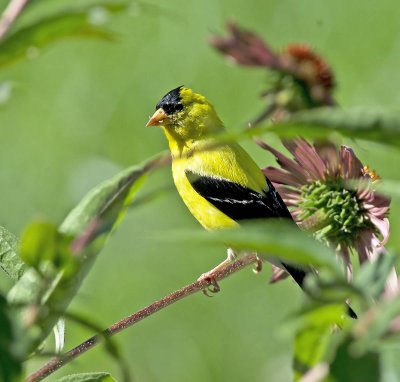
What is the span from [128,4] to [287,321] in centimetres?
17

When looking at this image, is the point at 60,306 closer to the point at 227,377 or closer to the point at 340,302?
the point at 340,302

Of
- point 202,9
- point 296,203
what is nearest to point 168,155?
point 296,203

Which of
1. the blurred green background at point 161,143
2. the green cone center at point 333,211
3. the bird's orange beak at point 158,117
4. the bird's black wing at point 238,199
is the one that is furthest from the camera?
the blurred green background at point 161,143

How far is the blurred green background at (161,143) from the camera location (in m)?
3.18

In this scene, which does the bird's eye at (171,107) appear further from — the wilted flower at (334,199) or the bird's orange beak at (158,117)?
the wilted flower at (334,199)

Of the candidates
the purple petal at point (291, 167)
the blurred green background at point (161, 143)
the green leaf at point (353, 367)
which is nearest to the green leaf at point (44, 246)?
the green leaf at point (353, 367)

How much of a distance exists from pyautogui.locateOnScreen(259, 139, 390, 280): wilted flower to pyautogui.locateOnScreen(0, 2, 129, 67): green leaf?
0.50 meters

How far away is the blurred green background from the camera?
3182 mm

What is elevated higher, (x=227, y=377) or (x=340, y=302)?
(x=340, y=302)

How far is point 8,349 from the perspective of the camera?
41 cm

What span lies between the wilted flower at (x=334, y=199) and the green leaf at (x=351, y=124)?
20.5 inches

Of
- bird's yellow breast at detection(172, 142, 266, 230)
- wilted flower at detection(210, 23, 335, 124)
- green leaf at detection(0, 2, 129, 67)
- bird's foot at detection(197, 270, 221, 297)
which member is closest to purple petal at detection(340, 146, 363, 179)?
bird's foot at detection(197, 270, 221, 297)

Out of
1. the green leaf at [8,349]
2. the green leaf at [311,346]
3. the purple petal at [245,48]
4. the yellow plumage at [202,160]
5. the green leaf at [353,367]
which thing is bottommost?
the yellow plumage at [202,160]

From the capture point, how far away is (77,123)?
13.3 ft
